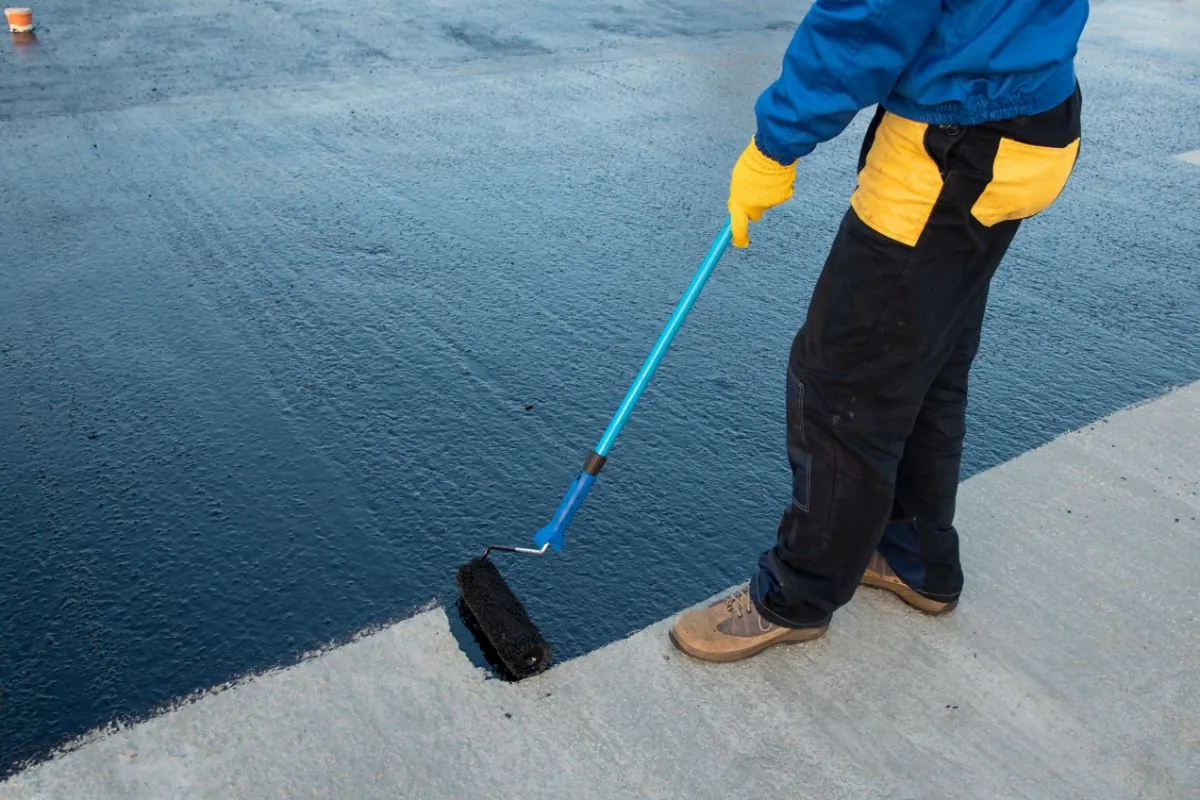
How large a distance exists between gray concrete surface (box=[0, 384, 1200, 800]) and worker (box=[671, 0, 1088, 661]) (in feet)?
0.41

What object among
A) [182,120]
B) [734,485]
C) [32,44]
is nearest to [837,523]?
[734,485]

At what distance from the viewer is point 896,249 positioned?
209cm

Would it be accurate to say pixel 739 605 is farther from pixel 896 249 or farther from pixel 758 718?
pixel 896 249

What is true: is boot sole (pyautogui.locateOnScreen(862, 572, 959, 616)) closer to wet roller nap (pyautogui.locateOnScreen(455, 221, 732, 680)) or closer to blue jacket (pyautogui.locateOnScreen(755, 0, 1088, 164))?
wet roller nap (pyautogui.locateOnScreen(455, 221, 732, 680))

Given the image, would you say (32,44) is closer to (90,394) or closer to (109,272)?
(109,272)

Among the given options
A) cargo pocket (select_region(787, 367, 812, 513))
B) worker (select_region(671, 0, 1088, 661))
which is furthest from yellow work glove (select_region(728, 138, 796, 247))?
cargo pocket (select_region(787, 367, 812, 513))

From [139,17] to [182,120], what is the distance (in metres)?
2.28

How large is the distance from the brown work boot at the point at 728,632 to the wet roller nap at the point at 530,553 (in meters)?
0.30

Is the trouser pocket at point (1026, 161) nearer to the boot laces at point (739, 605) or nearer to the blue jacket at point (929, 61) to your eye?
the blue jacket at point (929, 61)

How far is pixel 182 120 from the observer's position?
5328 millimetres

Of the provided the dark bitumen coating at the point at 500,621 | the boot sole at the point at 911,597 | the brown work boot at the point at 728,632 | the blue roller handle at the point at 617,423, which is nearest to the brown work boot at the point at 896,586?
the boot sole at the point at 911,597

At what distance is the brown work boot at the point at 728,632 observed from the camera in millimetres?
2398

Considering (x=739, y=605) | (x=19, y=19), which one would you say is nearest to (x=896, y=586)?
(x=739, y=605)

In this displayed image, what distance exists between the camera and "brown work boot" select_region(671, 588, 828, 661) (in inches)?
94.4
